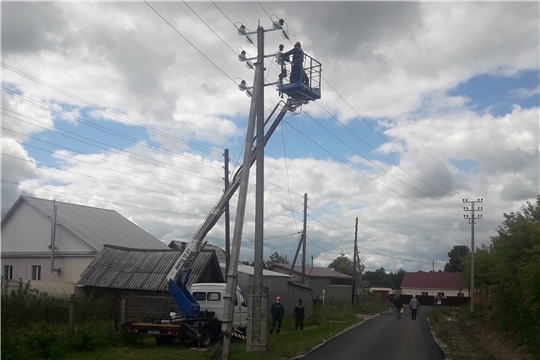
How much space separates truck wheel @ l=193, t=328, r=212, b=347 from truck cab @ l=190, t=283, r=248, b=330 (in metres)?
1.82

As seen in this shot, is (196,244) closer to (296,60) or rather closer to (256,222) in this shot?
(256,222)

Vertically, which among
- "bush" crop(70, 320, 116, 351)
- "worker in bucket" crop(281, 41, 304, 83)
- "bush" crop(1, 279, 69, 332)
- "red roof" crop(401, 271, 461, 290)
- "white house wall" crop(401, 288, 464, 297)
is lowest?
"white house wall" crop(401, 288, 464, 297)

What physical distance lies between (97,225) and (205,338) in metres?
19.7

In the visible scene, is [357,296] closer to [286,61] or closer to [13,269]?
[13,269]

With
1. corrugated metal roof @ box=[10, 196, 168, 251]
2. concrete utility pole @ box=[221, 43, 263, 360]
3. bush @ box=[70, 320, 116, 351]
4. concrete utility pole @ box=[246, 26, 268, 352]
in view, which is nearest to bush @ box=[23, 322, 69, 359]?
A: bush @ box=[70, 320, 116, 351]

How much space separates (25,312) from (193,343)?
6023 millimetres

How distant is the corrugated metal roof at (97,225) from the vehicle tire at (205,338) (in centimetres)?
1507

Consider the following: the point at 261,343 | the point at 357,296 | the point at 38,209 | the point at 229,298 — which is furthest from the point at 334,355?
the point at 357,296

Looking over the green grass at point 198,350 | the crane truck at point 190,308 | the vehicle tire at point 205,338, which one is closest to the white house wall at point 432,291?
the green grass at point 198,350

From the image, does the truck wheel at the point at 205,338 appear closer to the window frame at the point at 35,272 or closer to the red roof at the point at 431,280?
the window frame at the point at 35,272

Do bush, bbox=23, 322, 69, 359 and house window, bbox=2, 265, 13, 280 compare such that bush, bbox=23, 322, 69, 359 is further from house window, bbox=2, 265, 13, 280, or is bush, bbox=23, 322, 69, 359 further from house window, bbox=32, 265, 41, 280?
A: house window, bbox=2, 265, 13, 280

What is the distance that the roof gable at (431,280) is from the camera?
85.0 meters

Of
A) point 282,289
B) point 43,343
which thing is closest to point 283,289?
point 282,289

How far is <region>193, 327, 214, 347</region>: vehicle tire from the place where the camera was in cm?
1895
